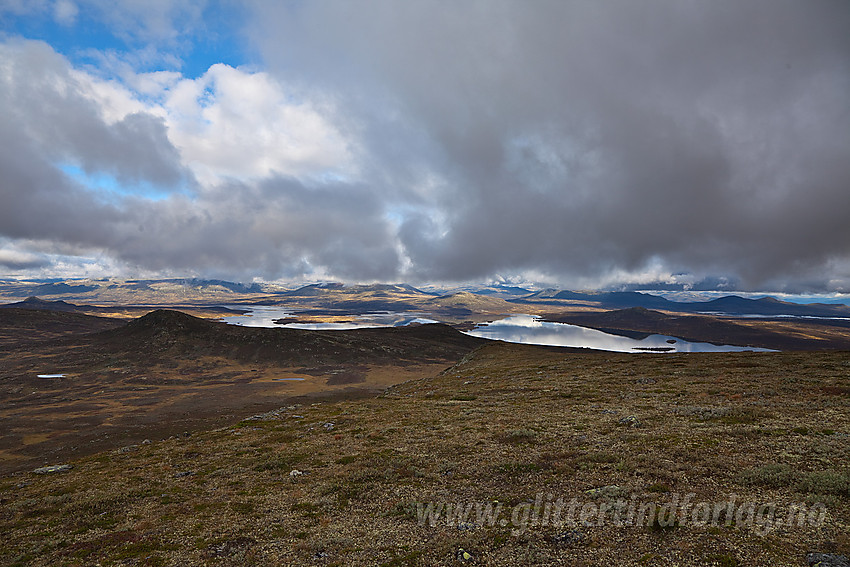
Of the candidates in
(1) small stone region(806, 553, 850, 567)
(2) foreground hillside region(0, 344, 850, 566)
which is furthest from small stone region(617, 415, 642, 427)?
(1) small stone region(806, 553, 850, 567)

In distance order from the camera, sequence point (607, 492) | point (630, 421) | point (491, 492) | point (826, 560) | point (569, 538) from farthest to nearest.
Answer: point (630, 421) → point (491, 492) → point (607, 492) → point (569, 538) → point (826, 560)

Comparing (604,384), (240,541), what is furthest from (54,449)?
(604,384)

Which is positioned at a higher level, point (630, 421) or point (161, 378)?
point (630, 421)

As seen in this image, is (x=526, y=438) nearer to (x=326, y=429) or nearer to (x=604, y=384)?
(x=326, y=429)

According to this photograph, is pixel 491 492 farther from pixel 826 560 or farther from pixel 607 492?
pixel 826 560

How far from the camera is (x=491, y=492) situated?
17.0m

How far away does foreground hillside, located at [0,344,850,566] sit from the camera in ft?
39.1

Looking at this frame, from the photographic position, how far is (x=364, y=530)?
1473cm

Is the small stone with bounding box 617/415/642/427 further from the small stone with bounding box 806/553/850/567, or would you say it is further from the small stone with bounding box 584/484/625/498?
the small stone with bounding box 806/553/850/567

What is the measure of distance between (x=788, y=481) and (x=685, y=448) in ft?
16.8

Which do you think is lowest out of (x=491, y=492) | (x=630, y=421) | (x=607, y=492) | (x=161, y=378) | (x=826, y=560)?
(x=161, y=378)

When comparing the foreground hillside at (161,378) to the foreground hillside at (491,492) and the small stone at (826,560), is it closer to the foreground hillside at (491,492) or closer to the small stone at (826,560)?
the foreground hillside at (491,492)

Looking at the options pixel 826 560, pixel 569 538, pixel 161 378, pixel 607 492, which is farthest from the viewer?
pixel 161 378

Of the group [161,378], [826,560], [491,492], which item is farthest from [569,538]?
[161,378]
